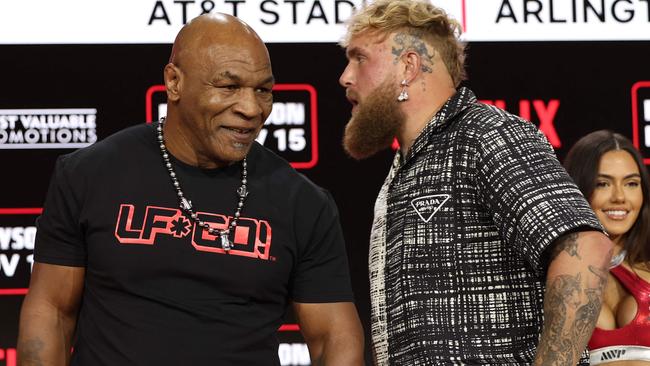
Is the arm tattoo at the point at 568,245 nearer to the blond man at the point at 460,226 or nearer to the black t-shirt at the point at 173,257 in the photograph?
the blond man at the point at 460,226

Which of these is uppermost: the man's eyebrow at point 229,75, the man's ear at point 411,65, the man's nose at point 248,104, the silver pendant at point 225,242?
the man's ear at point 411,65

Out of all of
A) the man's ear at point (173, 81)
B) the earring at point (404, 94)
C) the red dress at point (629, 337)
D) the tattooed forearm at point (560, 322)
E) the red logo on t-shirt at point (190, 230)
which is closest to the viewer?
the tattooed forearm at point (560, 322)

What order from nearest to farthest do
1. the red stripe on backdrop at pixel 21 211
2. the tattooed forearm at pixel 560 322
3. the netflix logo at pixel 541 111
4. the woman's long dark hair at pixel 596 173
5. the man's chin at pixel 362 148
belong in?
the tattooed forearm at pixel 560 322 → the man's chin at pixel 362 148 → the woman's long dark hair at pixel 596 173 → the red stripe on backdrop at pixel 21 211 → the netflix logo at pixel 541 111

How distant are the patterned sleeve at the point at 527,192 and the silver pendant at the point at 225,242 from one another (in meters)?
0.43

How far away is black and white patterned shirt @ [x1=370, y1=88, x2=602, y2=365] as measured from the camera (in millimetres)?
1617

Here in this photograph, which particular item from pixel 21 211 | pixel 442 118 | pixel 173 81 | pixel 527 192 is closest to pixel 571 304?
pixel 527 192

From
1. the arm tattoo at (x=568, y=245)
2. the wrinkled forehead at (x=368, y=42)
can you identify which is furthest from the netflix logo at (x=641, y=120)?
the arm tattoo at (x=568, y=245)

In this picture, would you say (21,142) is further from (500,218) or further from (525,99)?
(500,218)

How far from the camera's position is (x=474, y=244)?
171 centimetres

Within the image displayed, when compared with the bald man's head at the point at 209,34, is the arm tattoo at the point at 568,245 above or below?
below

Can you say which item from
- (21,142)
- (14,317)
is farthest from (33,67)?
(14,317)

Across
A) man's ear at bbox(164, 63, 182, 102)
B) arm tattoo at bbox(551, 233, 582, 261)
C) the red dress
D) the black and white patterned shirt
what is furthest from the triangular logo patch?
the red dress

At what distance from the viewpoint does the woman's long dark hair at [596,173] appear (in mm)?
2594

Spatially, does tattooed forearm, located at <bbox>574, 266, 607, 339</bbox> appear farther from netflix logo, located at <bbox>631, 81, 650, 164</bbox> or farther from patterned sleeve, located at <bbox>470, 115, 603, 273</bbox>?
netflix logo, located at <bbox>631, 81, 650, 164</bbox>
